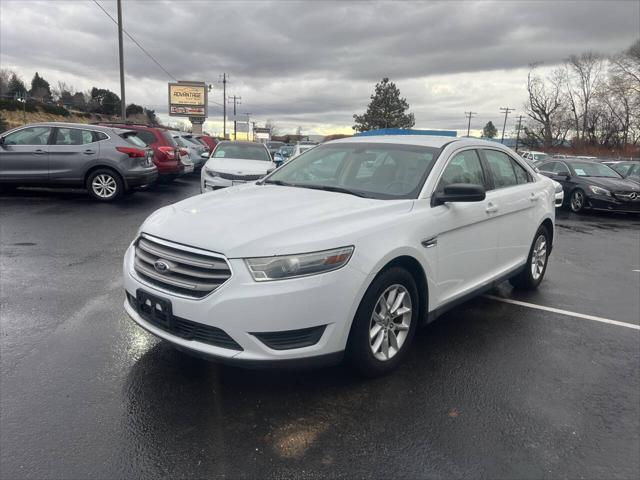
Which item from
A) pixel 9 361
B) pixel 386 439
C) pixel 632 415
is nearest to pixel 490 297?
pixel 632 415

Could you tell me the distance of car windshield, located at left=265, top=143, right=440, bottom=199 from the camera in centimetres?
385

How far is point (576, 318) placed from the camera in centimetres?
483

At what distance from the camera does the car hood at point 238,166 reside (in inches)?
439

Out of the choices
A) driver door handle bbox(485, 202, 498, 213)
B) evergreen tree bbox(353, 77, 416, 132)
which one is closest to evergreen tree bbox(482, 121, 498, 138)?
evergreen tree bbox(353, 77, 416, 132)

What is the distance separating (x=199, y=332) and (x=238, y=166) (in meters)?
8.99

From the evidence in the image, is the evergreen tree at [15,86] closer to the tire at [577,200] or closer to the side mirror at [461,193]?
the tire at [577,200]

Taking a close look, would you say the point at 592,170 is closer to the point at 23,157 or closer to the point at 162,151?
the point at 162,151

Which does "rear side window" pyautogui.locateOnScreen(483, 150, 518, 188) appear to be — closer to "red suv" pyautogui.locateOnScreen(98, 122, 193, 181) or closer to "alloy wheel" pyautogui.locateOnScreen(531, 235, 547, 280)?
"alloy wheel" pyautogui.locateOnScreen(531, 235, 547, 280)

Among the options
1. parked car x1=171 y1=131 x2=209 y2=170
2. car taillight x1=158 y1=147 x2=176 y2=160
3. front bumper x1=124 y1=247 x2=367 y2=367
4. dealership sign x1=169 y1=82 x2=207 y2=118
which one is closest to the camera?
front bumper x1=124 y1=247 x2=367 y2=367

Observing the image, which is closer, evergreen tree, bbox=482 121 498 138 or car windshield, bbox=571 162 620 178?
car windshield, bbox=571 162 620 178

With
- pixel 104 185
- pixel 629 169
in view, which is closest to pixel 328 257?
pixel 104 185

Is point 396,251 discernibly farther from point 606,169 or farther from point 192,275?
point 606,169

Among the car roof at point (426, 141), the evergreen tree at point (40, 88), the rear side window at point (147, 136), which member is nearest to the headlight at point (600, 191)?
the car roof at point (426, 141)

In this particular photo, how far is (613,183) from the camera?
1330 cm
